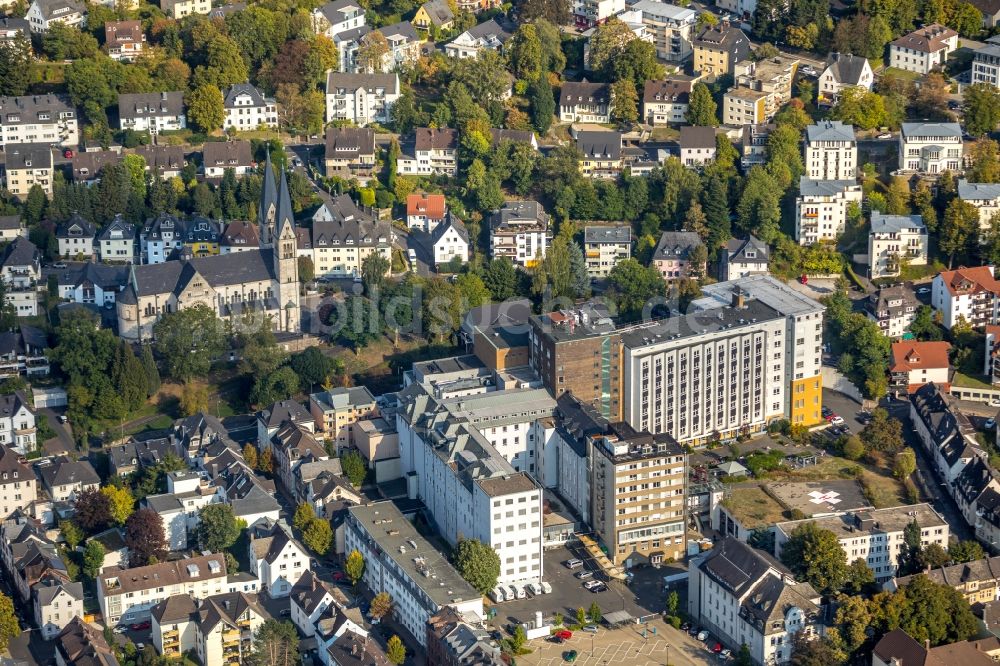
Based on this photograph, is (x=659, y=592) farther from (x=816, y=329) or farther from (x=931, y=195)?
(x=931, y=195)

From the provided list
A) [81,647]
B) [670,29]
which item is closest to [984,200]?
[670,29]

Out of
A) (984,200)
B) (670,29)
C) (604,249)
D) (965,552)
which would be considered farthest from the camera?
(670,29)

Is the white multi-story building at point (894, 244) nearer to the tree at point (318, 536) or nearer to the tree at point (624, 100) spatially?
the tree at point (624, 100)

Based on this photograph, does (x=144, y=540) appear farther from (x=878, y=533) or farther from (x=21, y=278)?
(x=878, y=533)

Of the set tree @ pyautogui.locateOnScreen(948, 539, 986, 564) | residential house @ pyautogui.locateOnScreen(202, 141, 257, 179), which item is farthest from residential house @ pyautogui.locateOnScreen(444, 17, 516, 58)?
tree @ pyautogui.locateOnScreen(948, 539, 986, 564)

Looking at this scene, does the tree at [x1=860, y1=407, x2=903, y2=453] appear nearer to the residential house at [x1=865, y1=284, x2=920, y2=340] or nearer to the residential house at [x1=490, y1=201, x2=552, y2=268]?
the residential house at [x1=865, y1=284, x2=920, y2=340]
